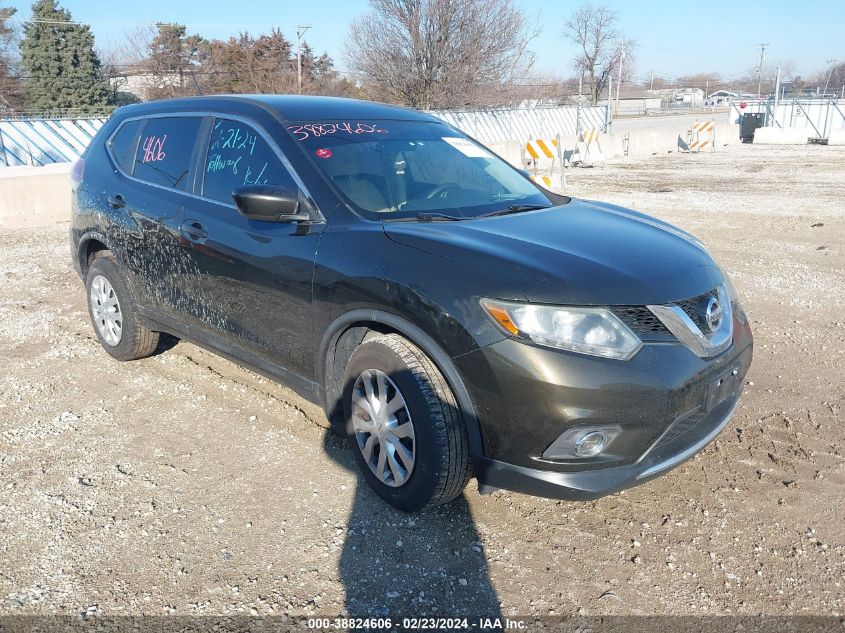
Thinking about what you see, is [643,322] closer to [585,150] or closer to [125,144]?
[125,144]

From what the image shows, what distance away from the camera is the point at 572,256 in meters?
2.88

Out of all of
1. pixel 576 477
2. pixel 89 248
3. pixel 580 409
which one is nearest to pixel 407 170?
pixel 580 409

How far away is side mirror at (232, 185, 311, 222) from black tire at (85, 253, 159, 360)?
186 cm

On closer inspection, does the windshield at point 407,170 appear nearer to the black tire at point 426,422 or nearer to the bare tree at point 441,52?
the black tire at point 426,422

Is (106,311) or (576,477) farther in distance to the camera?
(106,311)

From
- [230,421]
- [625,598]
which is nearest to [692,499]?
[625,598]

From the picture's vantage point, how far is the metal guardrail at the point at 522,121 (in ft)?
88.1

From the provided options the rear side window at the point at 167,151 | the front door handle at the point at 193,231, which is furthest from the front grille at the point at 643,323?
the rear side window at the point at 167,151

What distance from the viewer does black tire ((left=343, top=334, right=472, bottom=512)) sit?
9.13 ft

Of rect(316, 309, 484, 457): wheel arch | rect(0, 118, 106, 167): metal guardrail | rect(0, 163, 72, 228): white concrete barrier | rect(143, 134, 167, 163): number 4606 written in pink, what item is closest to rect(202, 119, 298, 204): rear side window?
rect(143, 134, 167, 163): number 4606 written in pink

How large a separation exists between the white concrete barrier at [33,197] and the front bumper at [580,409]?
10259mm

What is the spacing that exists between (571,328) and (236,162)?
7.07 ft

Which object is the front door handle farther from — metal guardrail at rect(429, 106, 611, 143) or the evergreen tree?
the evergreen tree

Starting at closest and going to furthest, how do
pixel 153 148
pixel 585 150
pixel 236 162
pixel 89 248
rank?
pixel 236 162 < pixel 153 148 < pixel 89 248 < pixel 585 150
